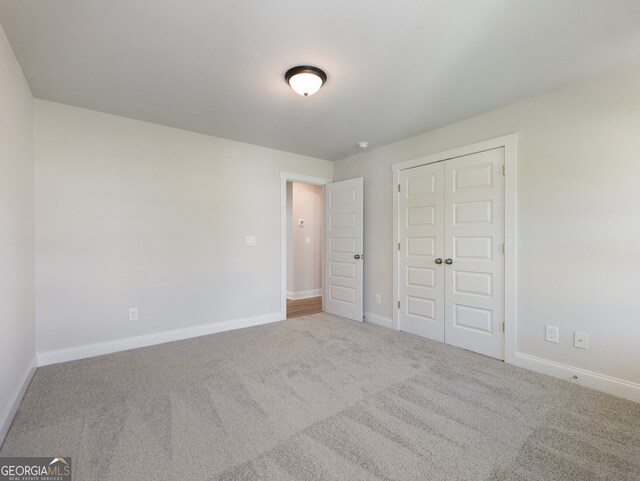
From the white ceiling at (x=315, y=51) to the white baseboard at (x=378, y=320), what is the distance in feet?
8.33

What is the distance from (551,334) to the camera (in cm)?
255

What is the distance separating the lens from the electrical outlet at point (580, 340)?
7.74 ft

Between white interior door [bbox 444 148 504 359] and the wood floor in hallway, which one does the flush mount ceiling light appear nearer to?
white interior door [bbox 444 148 504 359]

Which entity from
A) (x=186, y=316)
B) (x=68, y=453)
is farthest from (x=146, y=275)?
(x=68, y=453)

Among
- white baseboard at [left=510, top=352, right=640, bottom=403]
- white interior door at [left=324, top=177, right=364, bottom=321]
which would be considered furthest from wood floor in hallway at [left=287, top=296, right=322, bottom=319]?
white baseboard at [left=510, top=352, right=640, bottom=403]

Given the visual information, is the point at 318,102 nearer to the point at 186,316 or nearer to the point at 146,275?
the point at 146,275

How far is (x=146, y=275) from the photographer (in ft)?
10.5

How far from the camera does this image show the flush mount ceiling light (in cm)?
217

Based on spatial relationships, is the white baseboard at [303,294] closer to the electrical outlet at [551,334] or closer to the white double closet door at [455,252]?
the white double closet door at [455,252]

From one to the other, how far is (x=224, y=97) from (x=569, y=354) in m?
3.67

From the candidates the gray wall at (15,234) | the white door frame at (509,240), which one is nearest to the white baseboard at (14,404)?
the gray wall at (15,234)

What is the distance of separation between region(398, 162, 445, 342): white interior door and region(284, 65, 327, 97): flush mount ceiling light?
179 centimetres

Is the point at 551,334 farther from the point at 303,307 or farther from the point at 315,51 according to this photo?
the point at 303,307

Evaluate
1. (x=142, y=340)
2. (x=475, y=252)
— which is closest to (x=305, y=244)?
(x=142, y=340)
